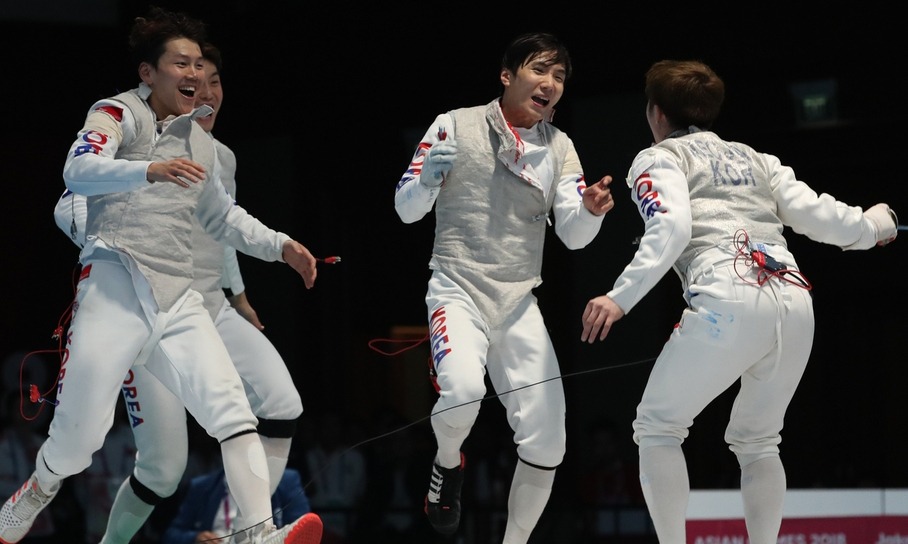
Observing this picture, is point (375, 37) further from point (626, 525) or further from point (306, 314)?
point (626, 525)

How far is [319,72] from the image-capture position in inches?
236

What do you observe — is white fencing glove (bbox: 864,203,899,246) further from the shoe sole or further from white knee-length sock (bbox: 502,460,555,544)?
the shoe sole

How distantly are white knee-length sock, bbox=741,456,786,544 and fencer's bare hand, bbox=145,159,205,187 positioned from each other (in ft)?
5.07

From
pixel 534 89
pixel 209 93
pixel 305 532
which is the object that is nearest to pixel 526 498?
pixel 305 532

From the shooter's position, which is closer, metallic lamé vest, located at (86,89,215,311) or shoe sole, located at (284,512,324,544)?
shoe sole, located at (284,512,324,544)

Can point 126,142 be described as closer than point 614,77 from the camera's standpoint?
Yes

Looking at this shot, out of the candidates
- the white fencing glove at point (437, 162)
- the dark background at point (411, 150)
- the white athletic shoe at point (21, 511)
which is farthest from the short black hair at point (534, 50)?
the white athletic shoe at point (21, 511)

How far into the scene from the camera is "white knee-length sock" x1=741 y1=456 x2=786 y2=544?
293cm

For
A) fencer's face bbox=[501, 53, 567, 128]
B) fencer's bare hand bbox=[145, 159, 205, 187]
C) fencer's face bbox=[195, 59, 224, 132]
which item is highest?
fencer's face bbox=[195, 59, 224, 132]

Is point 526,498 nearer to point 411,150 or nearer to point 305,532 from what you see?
point 305,532

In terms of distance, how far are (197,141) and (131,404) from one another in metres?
0.75

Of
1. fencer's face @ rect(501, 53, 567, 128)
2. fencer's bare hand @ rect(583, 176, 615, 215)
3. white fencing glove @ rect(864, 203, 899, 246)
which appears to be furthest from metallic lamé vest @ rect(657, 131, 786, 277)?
fencer's face @ rect(501, 53, 567, 128)

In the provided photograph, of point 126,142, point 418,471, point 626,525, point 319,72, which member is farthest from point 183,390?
point 319,72

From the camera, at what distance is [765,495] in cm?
294
